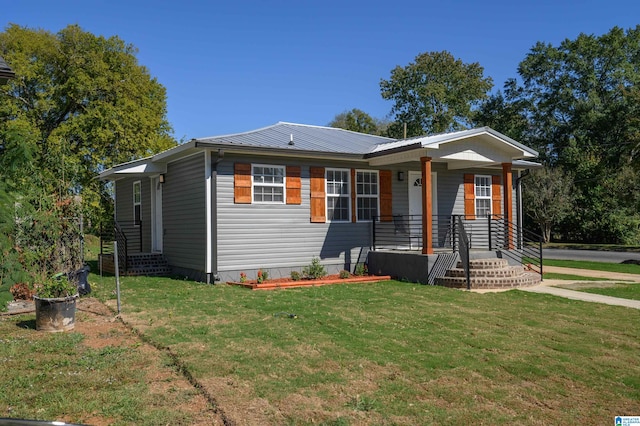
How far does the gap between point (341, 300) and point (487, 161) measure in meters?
6.31

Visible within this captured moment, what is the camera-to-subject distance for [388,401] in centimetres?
406

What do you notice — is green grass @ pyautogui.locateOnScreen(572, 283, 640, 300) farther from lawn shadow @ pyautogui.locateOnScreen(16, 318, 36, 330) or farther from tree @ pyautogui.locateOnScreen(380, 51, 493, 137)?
tree @ pyautogui.locateOnScreen(380, 51, 493, 137)

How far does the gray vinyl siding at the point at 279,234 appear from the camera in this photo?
1139cm

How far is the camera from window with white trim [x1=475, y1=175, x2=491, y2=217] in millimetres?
15524

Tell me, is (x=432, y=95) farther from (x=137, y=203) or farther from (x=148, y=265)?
(x=148, y=265)

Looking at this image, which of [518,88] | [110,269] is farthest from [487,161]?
[518,88]

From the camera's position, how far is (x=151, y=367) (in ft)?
16.0

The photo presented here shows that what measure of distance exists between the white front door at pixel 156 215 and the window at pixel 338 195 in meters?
5.10

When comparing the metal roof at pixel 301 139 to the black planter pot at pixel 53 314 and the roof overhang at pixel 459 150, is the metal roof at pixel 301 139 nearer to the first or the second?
the roof overhang at pixel 459 150

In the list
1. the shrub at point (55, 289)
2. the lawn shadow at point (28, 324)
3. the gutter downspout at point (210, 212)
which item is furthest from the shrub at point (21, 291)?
the gutter downspout at point (210, 212)

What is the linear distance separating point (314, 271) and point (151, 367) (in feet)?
24.3

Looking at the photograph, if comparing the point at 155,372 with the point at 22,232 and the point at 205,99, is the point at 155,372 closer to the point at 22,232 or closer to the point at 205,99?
the point at 22,232

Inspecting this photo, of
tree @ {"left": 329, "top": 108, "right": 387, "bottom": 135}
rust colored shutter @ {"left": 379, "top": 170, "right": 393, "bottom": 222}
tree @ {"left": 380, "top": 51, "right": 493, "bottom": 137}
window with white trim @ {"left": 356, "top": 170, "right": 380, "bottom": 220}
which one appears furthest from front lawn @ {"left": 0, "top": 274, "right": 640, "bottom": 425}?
tree @ {"left": 329, "top": 108, "right": 387, "bottom": 135}

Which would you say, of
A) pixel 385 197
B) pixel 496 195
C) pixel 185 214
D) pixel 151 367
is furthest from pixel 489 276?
pixel 151 367
